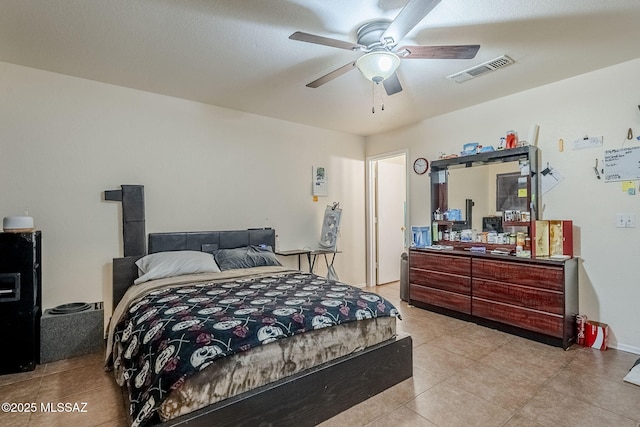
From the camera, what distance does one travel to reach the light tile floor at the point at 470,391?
1983mm

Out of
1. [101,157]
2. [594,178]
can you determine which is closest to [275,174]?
[101,157]

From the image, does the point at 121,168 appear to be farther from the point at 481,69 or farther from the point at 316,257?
the point at 481,69

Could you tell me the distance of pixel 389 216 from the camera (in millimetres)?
5727

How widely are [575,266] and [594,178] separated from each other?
2.82ft

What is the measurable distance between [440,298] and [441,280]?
0.72 feet

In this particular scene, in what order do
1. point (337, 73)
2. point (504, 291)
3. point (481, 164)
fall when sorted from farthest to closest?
point (481, 164), point (504, 291), point (337, 73)

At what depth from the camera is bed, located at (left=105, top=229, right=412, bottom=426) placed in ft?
5.24

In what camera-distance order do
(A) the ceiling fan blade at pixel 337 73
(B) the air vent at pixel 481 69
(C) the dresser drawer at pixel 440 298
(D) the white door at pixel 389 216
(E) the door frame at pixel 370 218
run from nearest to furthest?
(A) the ceiling fan blade at pixel 337 73
(B) the air vent at pixel 481 69
(C) the dresser drawer at pixel 440 298
(E) the door frame at pixel 370 218
(D) the white door at pixel 389 216

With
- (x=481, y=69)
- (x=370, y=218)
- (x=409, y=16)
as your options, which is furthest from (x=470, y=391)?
(x=370, y=218)

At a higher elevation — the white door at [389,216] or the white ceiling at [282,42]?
the white ceiling at [282,42]

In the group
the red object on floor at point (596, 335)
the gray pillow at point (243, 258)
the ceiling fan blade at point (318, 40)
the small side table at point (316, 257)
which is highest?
the ceiling fan blade at point (318, 40)

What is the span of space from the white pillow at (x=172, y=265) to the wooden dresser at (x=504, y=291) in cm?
257

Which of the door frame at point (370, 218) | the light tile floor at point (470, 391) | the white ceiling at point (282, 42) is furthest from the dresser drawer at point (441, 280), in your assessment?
the white ceiling at point (282, 42)

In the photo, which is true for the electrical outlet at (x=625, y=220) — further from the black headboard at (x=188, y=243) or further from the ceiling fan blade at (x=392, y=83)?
the black headboard at (x=188, y=243)
